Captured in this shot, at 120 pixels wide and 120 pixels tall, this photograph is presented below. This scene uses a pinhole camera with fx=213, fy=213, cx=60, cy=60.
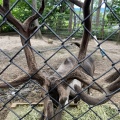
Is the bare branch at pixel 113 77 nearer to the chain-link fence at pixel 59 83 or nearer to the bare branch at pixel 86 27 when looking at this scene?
the chain-link fence at pixel 59 83

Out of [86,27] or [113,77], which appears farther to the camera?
[113,77]

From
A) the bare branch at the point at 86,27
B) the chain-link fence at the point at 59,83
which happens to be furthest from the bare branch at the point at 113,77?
the bare branch at the point at 86,27

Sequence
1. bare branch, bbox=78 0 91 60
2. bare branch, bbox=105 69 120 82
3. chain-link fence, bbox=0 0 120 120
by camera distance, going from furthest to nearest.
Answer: bare branch, bbox=105 69 120 82 < bare branch, bbox=78 0 91 60 < chain-link fence, bbox=0 0 120 120

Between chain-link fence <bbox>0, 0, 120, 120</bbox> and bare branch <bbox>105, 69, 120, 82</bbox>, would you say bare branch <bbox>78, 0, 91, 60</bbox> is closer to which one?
chain-link fence <bbox>0, 0, 120, 120</bbox>

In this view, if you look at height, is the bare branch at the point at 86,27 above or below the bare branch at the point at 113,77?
above

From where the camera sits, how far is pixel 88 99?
164cm

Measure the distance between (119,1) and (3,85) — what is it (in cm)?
1142

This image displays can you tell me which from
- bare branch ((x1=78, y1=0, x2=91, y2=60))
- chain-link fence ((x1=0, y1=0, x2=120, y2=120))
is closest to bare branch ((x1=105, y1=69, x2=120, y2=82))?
chain-link fence ((x1=0, y1=0, x2=120, y2=120))

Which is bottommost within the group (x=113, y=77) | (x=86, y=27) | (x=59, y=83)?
(x=113, y=77)

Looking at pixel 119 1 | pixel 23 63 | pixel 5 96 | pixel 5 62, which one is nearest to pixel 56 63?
pixel 23 63

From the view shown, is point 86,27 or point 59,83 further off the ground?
point 86,27

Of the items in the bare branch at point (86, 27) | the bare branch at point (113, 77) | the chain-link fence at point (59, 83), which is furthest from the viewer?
the bare branch at point (113, 77)

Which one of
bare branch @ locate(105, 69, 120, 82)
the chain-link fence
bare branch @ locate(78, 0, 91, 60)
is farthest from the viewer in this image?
bare branch @ locate(105, 69, 120, 82)

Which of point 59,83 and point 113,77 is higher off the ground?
point 59,83
